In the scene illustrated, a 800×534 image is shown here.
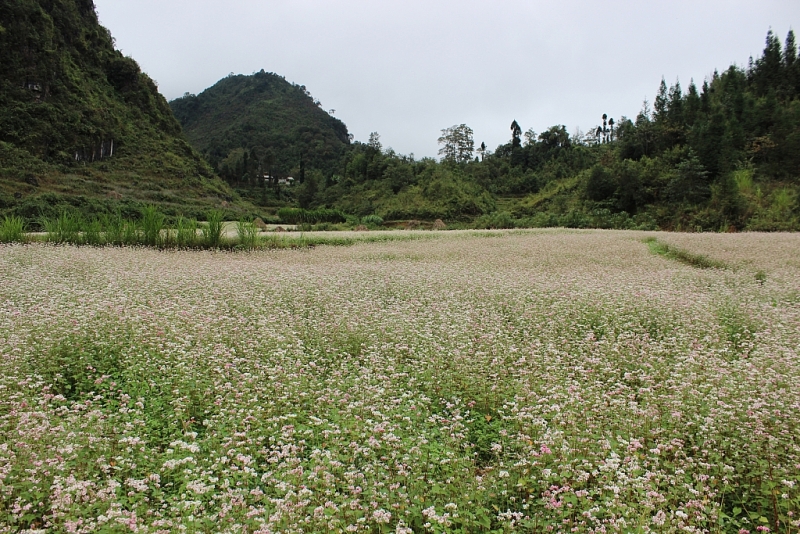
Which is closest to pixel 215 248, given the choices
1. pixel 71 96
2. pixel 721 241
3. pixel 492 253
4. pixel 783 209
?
pixel 492 253

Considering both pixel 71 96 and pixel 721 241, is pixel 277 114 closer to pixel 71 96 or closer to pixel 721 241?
pixel 71 96

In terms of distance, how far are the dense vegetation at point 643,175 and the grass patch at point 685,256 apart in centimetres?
1420

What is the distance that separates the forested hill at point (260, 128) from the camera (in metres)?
88.9

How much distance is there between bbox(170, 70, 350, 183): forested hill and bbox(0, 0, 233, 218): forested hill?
15.6 metres

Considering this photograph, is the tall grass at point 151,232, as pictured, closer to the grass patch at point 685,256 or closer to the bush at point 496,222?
the grass patch at point 685,256

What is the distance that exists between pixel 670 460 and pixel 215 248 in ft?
54.1

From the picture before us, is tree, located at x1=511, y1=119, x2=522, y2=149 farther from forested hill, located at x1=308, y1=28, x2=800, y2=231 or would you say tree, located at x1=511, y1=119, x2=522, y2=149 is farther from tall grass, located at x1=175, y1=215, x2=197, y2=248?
tall grass, located at x1=175, y1=215, x2=197, y2=248

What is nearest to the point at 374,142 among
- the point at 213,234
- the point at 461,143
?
the point at 461,143

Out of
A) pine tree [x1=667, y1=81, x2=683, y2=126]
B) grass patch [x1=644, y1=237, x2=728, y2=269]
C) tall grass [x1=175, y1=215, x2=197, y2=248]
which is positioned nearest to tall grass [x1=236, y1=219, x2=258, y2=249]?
tall grass [x1=175, y1=215, x2=197, y2=248]

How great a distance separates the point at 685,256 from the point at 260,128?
102 metres

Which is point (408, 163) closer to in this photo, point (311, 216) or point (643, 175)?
point (311, 216)

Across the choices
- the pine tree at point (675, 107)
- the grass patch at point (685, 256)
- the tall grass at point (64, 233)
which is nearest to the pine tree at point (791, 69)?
the pine tree at point (675, 107)

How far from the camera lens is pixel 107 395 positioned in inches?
196

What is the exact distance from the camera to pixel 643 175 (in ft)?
131
